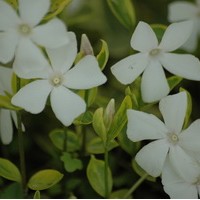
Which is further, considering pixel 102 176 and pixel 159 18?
pixel 159 18

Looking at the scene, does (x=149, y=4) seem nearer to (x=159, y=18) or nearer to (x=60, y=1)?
(x=159, y=18)

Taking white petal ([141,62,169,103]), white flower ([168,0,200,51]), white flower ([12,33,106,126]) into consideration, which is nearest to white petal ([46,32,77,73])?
white flower ([12,33,106,126])

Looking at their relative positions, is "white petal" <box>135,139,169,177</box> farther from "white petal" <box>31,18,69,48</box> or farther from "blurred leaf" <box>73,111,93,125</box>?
"white petal" <box>31,18,69,48</box>

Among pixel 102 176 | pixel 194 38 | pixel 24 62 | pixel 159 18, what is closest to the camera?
pixel 24 62

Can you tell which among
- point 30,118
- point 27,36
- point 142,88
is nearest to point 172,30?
point 142,88

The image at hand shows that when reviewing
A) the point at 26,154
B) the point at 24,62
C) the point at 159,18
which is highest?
the point at 24,62

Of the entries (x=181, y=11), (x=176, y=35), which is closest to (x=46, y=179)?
(x=176, y=35)
